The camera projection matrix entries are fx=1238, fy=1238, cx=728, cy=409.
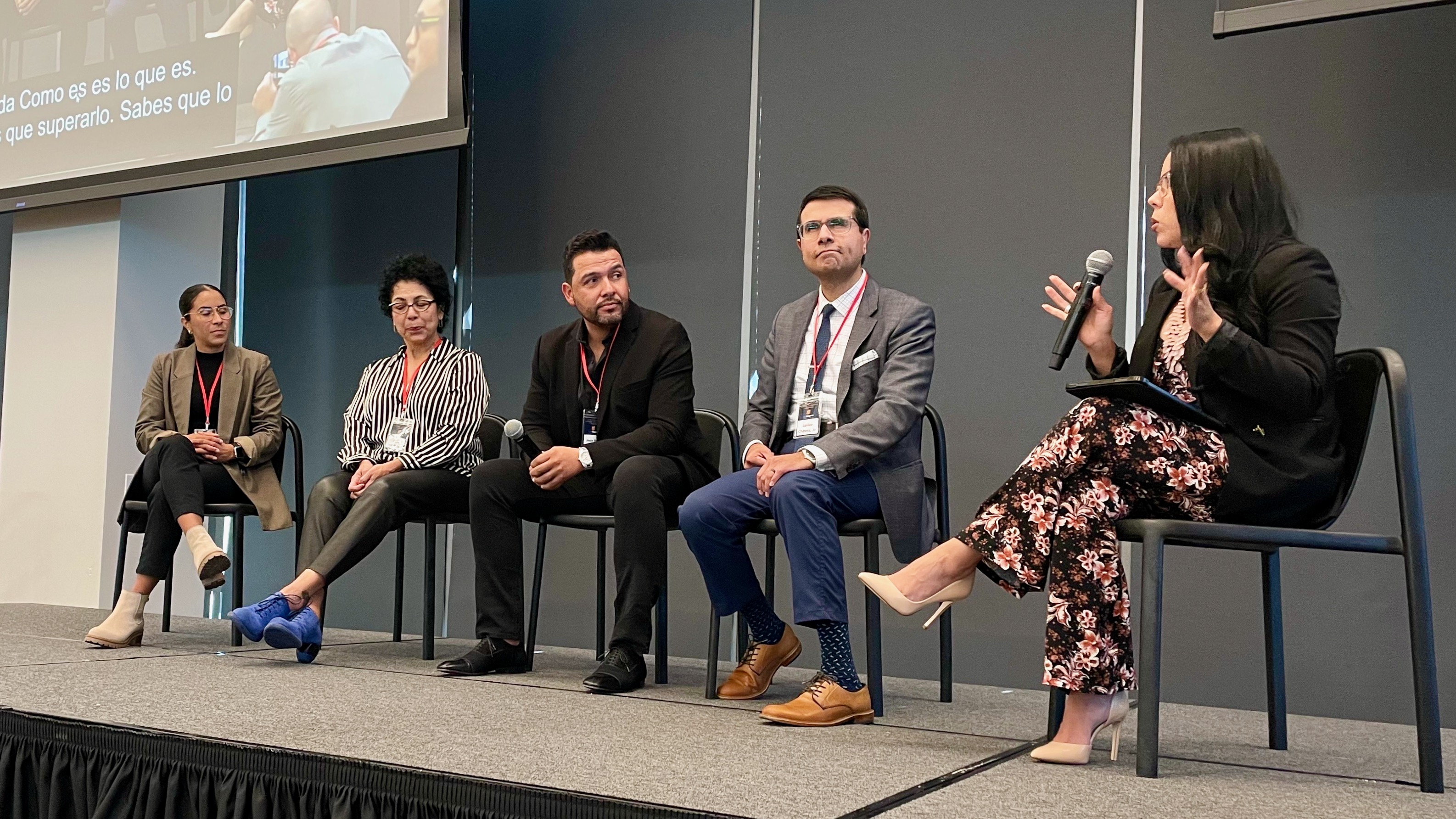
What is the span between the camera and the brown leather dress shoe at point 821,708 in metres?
2.26

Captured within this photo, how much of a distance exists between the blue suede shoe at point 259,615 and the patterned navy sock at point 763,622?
110cm

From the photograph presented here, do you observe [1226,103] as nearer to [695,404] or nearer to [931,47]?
Result: [931,47]

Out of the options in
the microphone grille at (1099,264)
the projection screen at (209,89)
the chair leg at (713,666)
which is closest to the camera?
the microphone grille at (1099,264)

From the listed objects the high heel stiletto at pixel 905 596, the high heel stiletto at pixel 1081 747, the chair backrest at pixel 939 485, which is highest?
the chair backrest at pixel 939 485

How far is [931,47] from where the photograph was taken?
3719 mm

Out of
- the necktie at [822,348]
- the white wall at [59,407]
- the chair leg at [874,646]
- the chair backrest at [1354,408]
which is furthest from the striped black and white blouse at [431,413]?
the chair backrest at [1354,408]

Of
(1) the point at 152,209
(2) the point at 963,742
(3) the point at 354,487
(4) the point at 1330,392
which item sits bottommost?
(2) the point at 963,742

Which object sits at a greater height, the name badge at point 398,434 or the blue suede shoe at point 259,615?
the name badge at point 398,434

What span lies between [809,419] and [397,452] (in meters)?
1.29

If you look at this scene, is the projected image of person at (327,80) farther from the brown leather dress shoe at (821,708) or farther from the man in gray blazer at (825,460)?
the brown leather dress shoe at (821,708)

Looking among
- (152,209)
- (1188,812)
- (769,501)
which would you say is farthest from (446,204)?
(1188,812)

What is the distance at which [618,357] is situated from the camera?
304cm

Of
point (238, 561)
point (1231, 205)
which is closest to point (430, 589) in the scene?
point (238, 561)

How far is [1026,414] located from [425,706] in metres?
1.92
